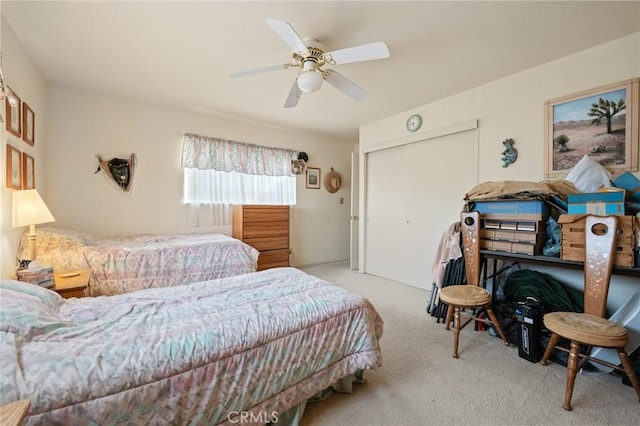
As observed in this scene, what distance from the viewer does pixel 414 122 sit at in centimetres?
355

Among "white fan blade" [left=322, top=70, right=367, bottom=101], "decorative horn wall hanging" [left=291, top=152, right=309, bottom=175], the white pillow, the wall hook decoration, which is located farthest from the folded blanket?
"decorative horn wall hanging" [left=291, top=152, right=309, bottom=175]

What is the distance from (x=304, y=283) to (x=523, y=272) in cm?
197

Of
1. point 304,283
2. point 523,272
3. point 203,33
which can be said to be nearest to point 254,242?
point 304,283

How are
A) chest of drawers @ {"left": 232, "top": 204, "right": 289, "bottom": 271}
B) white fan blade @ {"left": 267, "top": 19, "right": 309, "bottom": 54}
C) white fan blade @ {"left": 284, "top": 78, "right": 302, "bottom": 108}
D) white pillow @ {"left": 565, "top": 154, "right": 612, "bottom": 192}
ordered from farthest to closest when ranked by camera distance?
1. chest of drawers @ {"left": 232, "top": 204, "right": 289, "bottom": 271}
2. white fan blade @ {"left": 284, "top": 78, "right": 302, "bottom": 108}
3. white pillow @ {"left": 565, "top": 154, "right": 612, "bottom": 192}
4. white fan blade @ {"left": 267, "top": 19, "right": 309, "bottom": 54}

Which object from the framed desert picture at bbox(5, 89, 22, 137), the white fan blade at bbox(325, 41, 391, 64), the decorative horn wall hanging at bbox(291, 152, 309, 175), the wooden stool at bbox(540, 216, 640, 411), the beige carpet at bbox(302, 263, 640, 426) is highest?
the white fan blade at bbox(325, 41, 391, 64)

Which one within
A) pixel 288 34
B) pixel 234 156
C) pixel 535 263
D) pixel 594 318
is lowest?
pixel 594 318

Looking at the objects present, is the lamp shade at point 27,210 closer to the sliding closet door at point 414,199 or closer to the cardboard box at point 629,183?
the sliding closet door at point 414,199

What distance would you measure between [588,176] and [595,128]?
0.51 m

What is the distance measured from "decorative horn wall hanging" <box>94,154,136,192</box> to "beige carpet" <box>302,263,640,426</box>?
3369 millimetres

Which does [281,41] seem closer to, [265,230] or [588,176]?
[265,230]

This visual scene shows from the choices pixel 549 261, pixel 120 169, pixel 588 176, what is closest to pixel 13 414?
pixel 549 261

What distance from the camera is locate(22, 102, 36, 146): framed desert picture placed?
2.18 meters

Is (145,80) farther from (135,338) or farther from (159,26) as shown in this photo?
(135,338)

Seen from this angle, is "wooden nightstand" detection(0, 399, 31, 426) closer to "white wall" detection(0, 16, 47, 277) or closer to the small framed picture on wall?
"white wall" detection(0, 16, 47, 277)
